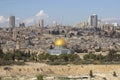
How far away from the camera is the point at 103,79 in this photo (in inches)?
1715

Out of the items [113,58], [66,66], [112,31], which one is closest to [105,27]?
[112,31]

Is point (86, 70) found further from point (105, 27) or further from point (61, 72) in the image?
point (105, 27)

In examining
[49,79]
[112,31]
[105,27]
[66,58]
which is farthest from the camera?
[105,27]

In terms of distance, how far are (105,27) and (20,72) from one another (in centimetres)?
14876

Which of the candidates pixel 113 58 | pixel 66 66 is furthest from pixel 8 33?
pixel 66 66

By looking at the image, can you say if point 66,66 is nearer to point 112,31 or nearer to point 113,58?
point 113,58

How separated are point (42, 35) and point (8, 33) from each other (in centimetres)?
1253

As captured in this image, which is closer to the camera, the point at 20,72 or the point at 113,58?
the point at 20,72

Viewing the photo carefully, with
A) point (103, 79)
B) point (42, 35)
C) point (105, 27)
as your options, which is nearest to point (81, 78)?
point (103, 79)

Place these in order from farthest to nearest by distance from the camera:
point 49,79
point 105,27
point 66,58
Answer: point 105,27 → point 66,58 → point 49,79

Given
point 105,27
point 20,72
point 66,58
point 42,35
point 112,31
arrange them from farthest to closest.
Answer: point 105,27
point 112,31
point 42,35
point 66,58
point 20,72

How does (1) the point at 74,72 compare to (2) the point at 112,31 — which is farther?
(2) the point at 112,31

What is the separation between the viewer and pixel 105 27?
645 ft

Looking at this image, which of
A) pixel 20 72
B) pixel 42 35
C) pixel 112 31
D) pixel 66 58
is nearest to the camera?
pixel 20 72
